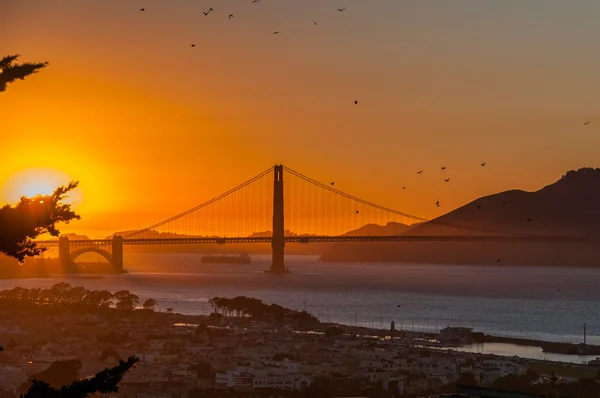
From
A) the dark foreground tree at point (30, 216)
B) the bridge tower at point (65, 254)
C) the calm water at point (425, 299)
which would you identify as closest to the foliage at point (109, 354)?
the calm water at point (425, 299)

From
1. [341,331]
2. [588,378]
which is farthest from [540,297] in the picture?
[588,378]

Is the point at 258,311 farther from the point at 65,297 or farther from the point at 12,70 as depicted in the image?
the point at 12,70

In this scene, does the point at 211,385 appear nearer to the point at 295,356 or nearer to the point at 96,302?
the point at 295,356

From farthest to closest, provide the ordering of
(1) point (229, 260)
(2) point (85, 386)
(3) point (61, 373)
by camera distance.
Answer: (1) point (229, 260)
(3) point (61, 373)
(2) point (85, 386)

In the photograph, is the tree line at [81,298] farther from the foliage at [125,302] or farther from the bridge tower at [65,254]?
the bridge tower at [65,254]

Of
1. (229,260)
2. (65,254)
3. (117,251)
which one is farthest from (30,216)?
(229,260)

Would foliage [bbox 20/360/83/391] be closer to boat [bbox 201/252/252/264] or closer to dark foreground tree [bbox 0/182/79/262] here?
dark foreground tree [bbox 0/182/79/262]

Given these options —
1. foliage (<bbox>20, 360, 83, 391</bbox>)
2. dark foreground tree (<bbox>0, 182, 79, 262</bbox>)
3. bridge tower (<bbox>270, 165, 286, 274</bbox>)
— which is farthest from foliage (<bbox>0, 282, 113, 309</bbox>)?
dark foreground tree (<bbox>0, 182, 79, 262</bbox>)
